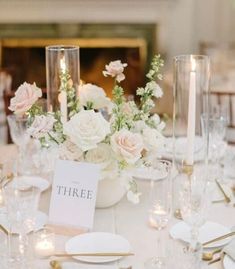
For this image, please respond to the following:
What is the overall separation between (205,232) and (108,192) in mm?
326

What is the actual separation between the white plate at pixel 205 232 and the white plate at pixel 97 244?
5.9 inches

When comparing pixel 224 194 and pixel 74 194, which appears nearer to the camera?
pixel 74 194

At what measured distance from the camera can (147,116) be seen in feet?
5.81

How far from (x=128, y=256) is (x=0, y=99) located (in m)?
2.32

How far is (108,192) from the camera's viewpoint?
1.82m

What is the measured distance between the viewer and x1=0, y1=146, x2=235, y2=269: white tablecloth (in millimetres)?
1529

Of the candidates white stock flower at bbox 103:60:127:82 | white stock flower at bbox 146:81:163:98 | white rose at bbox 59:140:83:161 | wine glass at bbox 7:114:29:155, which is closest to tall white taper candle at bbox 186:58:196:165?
white stock flower at bbox 146:81:163:98

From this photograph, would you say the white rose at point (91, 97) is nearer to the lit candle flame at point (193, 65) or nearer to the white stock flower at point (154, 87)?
the white stock flower at point (154, 87)

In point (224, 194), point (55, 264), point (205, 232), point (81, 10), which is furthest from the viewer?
point (81, 10)

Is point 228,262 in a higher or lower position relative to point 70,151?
lower

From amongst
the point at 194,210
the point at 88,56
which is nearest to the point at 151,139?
the point at 194,210

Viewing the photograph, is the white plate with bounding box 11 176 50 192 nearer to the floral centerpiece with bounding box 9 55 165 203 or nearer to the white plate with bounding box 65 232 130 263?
the floral centerpiece with bounding box 9 55 165 203

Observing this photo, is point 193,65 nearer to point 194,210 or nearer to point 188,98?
point 188,98

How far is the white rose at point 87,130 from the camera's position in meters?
1.64
